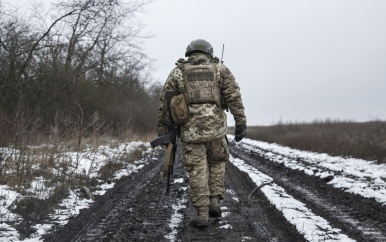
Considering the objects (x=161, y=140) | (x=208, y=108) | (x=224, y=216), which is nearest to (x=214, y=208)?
(x=224, y=216)

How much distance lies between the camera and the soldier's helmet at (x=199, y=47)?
4.96 metres

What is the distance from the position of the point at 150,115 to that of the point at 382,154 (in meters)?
15.9

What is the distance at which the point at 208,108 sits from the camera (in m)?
4.84

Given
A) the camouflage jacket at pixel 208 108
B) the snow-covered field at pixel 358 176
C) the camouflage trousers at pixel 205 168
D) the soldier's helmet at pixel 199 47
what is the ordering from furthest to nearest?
1. the snow-covered field at pixel 358 176
2. the soldier's helmet at pixel 199 47
3. the camouflage jacket at pixel 208 108
4. the camouflage trousers at pixel 205 168

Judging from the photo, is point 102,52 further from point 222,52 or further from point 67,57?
point 222,52

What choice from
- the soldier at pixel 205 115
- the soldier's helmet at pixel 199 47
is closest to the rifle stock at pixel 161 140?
the soldier at pixel 205 115

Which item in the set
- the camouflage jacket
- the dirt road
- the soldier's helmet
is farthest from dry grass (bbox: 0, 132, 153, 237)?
the soldier's helmet

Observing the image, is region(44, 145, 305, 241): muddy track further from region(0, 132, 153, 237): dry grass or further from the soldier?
region(0, 132, 153, 237): dry grass

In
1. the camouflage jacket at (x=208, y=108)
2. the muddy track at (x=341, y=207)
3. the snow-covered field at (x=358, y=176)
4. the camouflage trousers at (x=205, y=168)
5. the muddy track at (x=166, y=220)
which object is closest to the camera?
the muddy track at (x=166, y=220)

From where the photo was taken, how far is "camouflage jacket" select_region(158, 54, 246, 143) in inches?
189

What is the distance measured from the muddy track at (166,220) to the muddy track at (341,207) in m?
0.65

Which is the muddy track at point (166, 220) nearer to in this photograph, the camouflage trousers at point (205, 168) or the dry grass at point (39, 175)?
the camouflage trousers at point (205, 168)

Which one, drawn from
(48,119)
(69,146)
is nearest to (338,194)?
(69,146)

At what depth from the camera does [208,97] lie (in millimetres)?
4793
